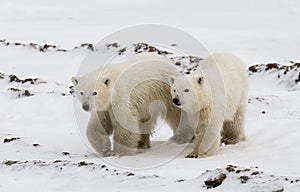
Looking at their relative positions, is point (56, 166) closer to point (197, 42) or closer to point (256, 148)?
point (256, 148)

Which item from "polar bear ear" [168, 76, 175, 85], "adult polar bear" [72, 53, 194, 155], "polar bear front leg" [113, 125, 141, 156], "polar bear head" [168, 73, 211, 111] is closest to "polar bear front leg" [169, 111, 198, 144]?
"adult polar bear" [72, 53, 194, 155]

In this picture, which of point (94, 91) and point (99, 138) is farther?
point (99, 138)

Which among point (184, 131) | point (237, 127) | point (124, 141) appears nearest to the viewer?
point (124, 141)

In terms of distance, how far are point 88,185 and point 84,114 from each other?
4.31 m

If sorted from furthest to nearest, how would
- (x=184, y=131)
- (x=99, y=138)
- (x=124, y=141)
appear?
1. (x=184, y=131)
2. (x=99, y=138)
3. (x=124, y=141)

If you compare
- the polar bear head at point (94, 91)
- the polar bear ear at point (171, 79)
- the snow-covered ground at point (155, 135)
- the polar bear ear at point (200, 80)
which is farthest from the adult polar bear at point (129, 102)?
the polar bear ear at point (200, 80)

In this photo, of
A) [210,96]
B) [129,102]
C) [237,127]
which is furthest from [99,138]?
[237,127]

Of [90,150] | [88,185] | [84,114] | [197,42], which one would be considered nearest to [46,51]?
[197,42]

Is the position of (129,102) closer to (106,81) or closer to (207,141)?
(106,81)

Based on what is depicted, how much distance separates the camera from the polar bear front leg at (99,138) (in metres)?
7.53

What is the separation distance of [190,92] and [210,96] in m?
0.31

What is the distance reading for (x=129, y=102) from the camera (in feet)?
24.0

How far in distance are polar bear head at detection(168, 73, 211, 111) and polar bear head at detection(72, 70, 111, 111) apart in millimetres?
801

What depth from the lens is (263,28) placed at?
21844 millimetres
